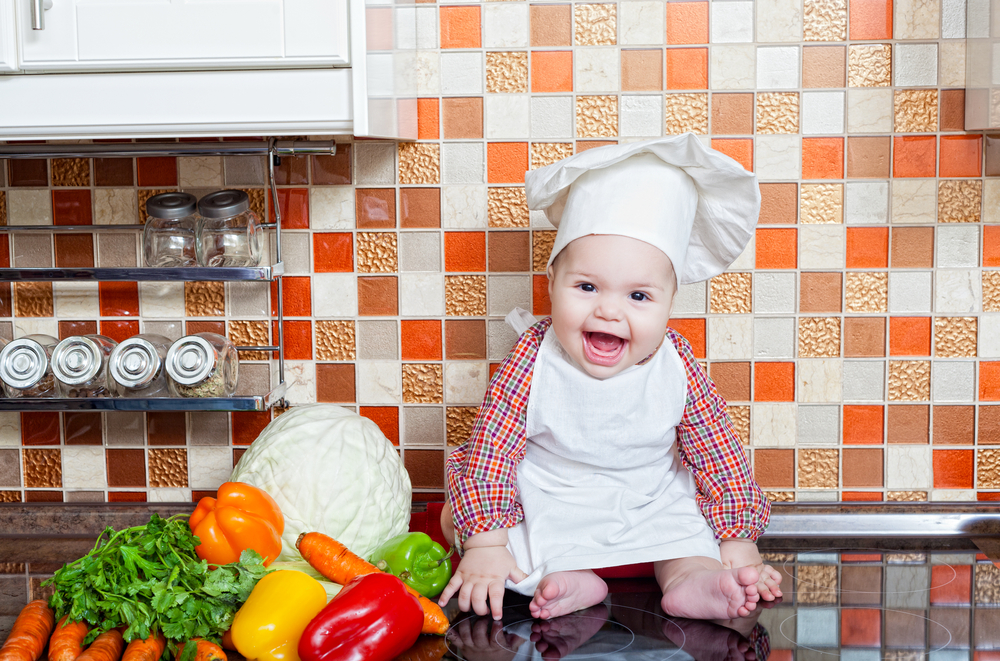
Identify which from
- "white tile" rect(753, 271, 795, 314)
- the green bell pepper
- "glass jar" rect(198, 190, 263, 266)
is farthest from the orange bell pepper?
"white tile" rect(753, 271, 795, 314)

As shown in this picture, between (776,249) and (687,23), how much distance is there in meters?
0.37

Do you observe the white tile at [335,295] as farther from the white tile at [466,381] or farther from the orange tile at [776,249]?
the orange tile at [776,249]

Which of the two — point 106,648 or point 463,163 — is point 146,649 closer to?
point 106,648

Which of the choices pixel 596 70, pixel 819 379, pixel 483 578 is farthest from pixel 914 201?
pixel 483 578

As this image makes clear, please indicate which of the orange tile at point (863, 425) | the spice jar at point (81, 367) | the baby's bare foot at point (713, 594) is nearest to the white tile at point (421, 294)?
Result: the spice jar at point (81, 367)

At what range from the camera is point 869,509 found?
127 cm

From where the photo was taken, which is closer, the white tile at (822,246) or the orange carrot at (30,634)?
the orange carrot at (30,634)

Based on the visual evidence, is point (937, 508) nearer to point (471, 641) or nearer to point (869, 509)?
point (869, 509)

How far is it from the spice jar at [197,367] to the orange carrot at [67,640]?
35cm

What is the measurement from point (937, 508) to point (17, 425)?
1.50m

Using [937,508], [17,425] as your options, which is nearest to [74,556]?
[17,425]

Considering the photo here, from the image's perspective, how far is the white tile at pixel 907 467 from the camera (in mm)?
1275

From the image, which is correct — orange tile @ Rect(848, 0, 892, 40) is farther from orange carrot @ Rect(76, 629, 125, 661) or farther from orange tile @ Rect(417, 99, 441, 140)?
orange carrot @ Rect(76, 629, 125, 661)

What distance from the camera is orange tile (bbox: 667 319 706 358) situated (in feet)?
4.16
